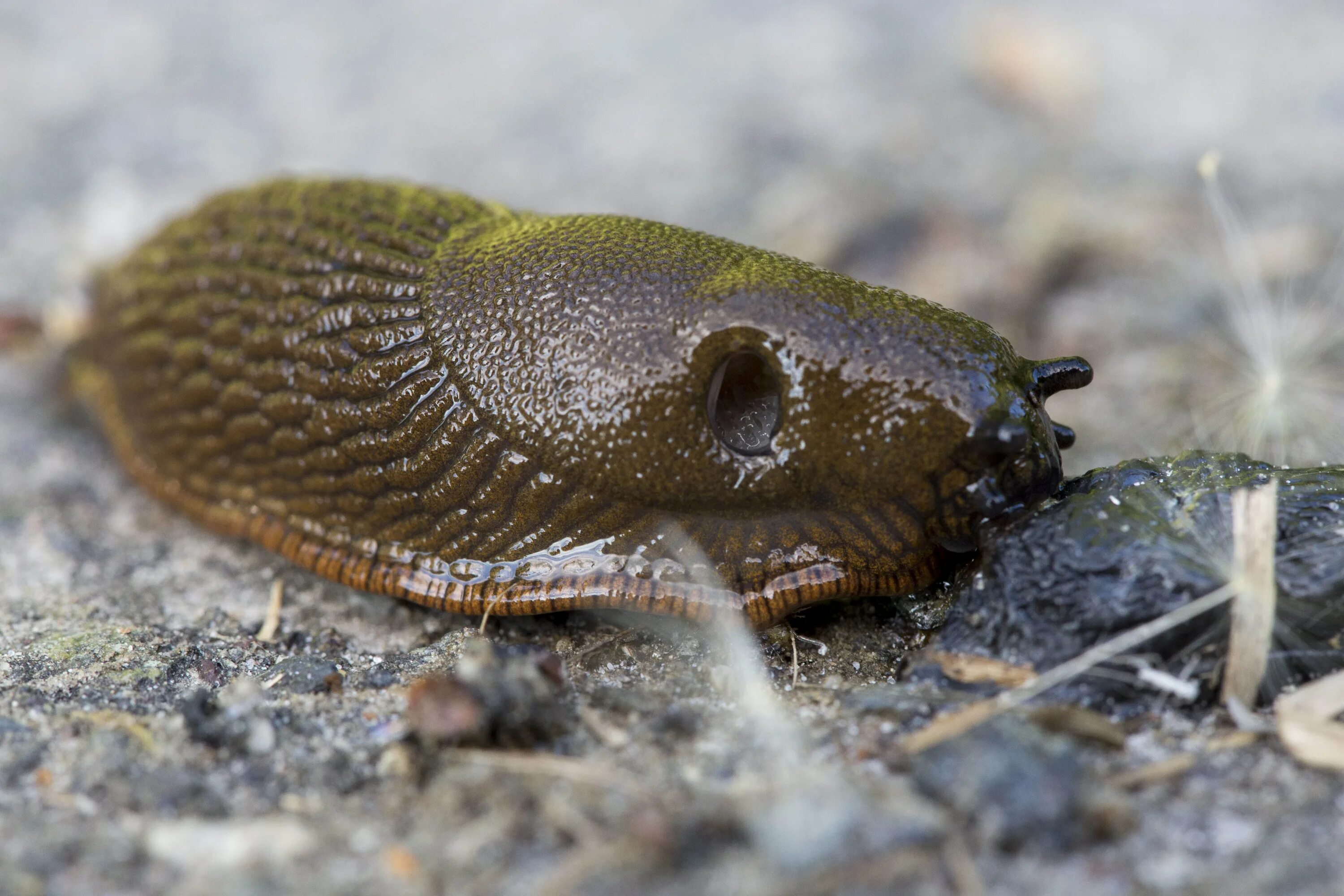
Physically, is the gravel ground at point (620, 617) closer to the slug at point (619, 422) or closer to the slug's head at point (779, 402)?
the slug at point (619, 422)

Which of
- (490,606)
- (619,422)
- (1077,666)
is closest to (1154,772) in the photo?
(1077,666)

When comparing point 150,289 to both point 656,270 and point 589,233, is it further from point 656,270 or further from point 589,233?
point 656,270

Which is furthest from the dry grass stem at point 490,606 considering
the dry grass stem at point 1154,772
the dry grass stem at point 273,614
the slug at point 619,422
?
the dry grass stem at point 1154,772

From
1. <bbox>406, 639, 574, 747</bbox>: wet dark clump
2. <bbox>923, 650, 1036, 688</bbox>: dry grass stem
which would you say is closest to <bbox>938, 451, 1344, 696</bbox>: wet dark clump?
<bbox>923, 650, 1036, 688</bbox>: dry grass stem

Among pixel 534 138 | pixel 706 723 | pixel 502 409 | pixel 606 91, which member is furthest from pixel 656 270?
pixel 606 91

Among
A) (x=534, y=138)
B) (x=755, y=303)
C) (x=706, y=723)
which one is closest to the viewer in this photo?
(x=706, y=723)
